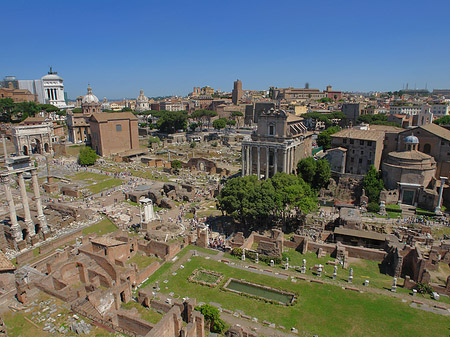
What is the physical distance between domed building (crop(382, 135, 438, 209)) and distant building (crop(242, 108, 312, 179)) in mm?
15980

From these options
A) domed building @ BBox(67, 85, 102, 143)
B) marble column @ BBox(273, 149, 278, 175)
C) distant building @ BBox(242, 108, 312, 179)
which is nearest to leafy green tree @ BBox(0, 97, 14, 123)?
domed building @ BBox(67, 85, 102, 143)

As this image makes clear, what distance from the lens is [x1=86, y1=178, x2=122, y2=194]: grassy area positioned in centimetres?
5316

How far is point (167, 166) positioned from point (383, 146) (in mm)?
45629

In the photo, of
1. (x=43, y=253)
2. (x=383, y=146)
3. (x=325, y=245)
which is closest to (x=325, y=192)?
(x=383, y=146)

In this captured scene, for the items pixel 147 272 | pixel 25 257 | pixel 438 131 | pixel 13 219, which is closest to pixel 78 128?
pixel 13 219

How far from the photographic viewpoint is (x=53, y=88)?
475 feet

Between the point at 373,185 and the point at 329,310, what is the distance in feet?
89.4

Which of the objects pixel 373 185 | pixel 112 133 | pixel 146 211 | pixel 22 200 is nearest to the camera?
pixel 22 200

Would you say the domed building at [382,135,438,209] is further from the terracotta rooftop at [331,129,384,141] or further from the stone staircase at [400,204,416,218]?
the terracotta rooftop at [331,129,384,141]

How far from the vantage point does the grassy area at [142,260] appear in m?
28.3

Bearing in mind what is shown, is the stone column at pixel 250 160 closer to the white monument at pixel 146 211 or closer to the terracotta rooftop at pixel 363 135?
the terracotta rooftop at pixel 363 135

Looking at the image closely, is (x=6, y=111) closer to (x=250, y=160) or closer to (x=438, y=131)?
(x=250, y=160)

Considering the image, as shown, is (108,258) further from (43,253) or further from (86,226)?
(86,226)

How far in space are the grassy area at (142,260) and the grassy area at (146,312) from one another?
5744 mm
